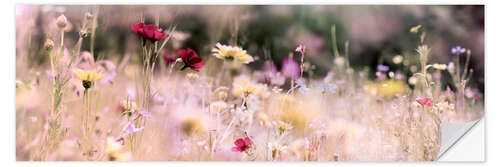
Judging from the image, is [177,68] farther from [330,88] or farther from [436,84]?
[436,84]

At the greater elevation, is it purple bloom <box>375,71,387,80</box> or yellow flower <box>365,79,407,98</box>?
purple bloom <box>375,71,387,80</box>

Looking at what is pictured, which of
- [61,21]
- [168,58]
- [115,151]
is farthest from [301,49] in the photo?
[61,21]

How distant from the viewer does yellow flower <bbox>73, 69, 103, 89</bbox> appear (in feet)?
6.21

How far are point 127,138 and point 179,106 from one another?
0.92 feet

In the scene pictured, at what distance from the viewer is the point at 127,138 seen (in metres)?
1.95

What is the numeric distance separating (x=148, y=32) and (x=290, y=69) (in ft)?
2.26

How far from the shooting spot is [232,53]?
6.67ft

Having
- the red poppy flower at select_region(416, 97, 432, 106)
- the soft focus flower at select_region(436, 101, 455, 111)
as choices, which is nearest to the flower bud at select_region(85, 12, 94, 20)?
the red poppy flower at select_region(416, 97, 432, 106)

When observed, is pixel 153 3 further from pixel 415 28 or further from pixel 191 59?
pixel 415 28

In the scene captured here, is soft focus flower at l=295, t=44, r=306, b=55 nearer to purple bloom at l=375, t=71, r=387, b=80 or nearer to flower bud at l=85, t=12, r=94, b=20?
purple bloom at l=375, t=71, r=387, b=80

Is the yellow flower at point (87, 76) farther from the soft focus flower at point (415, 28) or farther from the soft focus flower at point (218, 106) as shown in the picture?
the soft focus flower at point (415, 28)

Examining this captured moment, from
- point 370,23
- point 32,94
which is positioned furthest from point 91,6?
point 370,23

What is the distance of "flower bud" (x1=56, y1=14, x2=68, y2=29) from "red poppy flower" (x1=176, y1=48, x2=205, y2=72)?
553 mm

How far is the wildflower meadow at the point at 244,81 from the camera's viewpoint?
197 centimetres
